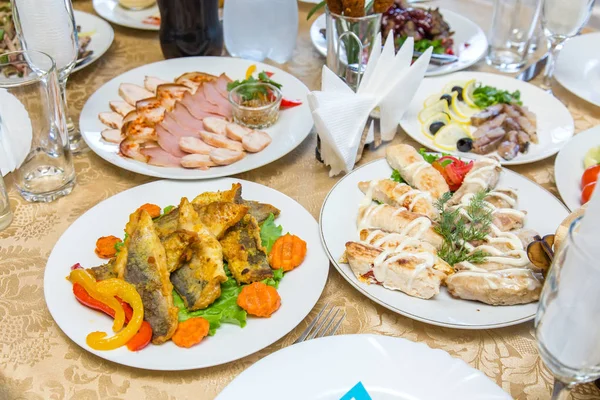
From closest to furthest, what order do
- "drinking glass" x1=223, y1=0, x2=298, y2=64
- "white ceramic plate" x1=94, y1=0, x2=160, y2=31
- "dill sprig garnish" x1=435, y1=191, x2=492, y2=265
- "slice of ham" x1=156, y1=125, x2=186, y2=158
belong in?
"dill sprig garnish" x1=435, y1=191, x2=492, y2=265, "slice of ham" x1=156, y1=125, x2=186, y2=158, "drinking glass" x1=223, y1=0, x2=298, y2=64, "white ceramic plate" x1=94, y1=0, x2=160, y2=31

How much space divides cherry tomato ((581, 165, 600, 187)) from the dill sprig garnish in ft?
1.35

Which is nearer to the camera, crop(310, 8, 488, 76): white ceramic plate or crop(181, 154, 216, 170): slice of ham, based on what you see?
crop(181, 154, 216, 170): slice of ham

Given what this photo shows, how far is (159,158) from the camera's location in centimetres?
211

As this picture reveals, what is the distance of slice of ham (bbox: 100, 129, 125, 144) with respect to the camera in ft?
7.22

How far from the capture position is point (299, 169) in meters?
2.21

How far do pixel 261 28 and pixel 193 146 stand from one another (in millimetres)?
815

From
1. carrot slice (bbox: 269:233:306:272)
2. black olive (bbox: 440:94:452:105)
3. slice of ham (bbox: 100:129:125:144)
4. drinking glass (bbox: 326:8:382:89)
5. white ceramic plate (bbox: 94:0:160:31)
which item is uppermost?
drinking glass (bbox: 326:8:382:89)

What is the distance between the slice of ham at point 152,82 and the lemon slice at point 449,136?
1141mm

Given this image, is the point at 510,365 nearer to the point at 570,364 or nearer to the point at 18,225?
the point at 570,364

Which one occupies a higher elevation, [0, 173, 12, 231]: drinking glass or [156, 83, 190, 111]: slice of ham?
[156, 83, 190, 111]: slice of ham

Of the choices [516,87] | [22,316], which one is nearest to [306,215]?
[22,316]

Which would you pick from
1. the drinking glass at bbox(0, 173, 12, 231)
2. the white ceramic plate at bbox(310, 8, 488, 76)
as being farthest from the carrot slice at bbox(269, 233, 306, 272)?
the white ceramic plate at bbox(310, 8, 488, 76)

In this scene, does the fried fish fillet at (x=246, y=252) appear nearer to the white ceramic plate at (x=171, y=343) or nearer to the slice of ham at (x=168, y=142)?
the white ceramic plate at (x=171, y=343)

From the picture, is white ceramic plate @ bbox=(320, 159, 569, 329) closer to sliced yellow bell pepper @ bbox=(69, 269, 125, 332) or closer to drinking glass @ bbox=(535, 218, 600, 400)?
drinking glass @ bbox=(535, 218, 600, 400)
